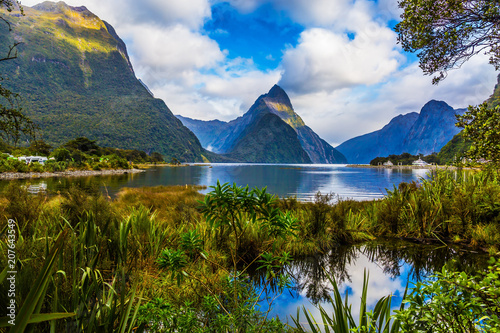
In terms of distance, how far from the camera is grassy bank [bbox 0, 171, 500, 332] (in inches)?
83.0

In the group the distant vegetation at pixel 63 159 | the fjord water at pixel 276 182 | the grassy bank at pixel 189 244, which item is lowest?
the fjord water at pixel 276 182

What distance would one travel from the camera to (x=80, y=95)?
142 m

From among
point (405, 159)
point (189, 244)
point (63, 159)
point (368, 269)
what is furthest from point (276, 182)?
point (405, 159)

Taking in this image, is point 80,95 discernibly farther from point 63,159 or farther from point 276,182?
point 276,182

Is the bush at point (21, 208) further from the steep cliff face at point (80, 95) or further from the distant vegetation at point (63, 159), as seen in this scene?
the steep cliff face at point (80, 95)

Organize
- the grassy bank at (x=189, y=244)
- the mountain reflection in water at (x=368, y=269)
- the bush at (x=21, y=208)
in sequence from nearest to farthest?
the grassy bank at (x=189, y=244) < the mountain reflection in water at (x=368, y=269) < the bush at (x=21, y=208)

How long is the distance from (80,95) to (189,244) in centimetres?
18015

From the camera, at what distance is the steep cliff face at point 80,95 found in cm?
11500

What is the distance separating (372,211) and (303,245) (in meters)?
4.24

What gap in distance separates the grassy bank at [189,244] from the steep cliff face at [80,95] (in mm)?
121246

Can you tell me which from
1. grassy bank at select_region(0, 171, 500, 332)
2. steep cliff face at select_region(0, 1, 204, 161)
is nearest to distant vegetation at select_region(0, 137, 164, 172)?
grassy bank at select_region(0, 171, 500, 332)

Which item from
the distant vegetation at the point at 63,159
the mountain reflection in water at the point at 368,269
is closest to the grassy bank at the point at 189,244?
the mountain reflection in water at the point at 368,269

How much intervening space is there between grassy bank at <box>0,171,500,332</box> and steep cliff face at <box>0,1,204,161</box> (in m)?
121

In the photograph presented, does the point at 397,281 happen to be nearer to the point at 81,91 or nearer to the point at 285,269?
the point at 285,269
